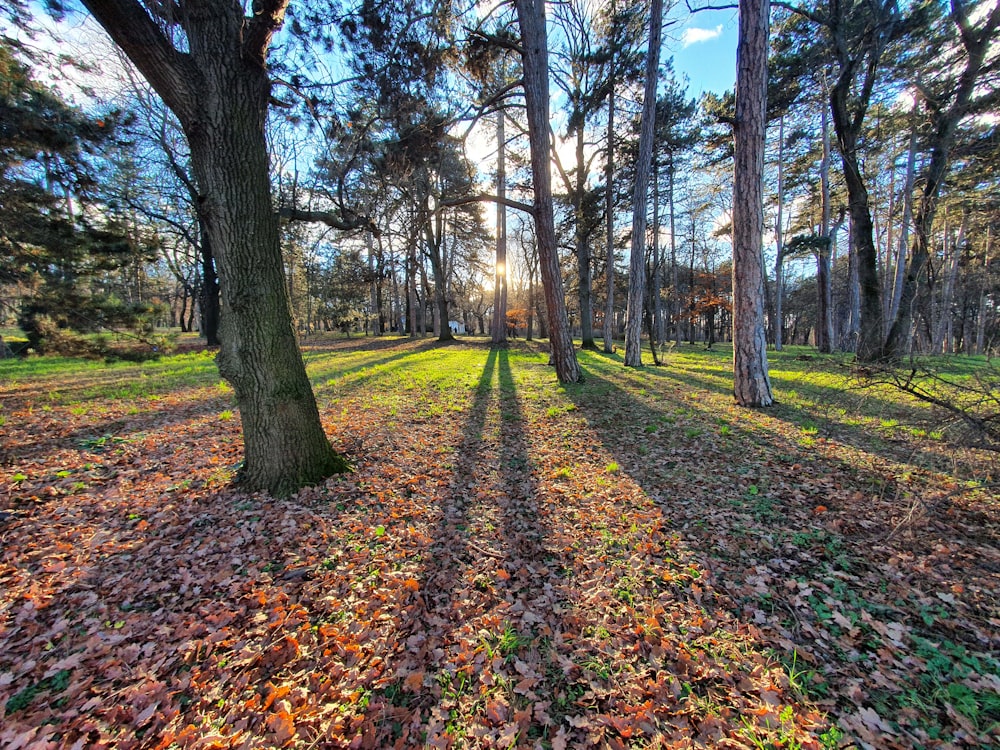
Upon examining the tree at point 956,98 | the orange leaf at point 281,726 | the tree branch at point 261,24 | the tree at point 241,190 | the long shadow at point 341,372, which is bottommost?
the orange leaf at point 281,726

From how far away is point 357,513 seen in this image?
12.5ft

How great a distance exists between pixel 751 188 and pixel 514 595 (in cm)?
733

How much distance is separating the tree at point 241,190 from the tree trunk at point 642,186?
9.80 m

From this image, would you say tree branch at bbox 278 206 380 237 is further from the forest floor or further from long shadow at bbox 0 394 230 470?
long shadow at bbox 0 394 230 470

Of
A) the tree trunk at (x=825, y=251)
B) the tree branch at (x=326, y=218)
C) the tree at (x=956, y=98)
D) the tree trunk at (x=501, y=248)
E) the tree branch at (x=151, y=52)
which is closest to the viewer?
Answer: the tree branch at (x=151, y=52)

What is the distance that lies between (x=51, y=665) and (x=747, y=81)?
10.4 metres

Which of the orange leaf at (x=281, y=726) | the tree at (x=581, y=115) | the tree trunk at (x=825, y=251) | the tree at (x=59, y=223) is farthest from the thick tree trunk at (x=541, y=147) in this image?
the tree trunk at (x=825, y=251)

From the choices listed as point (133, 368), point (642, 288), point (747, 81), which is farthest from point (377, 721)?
point (133, 368)

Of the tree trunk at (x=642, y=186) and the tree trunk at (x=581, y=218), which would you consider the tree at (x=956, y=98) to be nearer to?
the tree trunk at (x=642, y=186)

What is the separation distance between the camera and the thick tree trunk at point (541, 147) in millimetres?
7773

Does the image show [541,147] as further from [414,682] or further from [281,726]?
[281,726]

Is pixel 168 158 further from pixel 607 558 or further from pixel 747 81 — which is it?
pixel 607 558

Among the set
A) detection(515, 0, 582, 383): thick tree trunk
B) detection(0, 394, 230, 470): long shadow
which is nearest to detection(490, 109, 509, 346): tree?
detection(515, 0, 582, 383): thick tree trunk

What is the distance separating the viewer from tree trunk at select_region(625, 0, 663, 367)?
1010 centimetres
